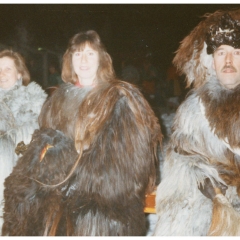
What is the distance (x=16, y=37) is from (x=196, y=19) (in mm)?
904

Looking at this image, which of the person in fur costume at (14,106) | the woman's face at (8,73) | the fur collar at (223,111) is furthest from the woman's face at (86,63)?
the fur collar at (223,111)

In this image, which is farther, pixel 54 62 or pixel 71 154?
pixel 54 62

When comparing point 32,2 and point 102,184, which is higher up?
point 32,2

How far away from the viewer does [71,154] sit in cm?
158

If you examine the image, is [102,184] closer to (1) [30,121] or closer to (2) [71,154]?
(2) [71,154]

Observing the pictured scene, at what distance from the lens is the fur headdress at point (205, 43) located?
1.58 meters

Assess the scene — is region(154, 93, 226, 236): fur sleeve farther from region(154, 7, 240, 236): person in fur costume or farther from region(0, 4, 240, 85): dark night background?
region(0, 4, 240, 85): dark night background

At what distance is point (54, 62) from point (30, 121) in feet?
1.08

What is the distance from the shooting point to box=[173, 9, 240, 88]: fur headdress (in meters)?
1.58

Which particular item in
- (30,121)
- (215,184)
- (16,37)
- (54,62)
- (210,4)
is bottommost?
(215,184)

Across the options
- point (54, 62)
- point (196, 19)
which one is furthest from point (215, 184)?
point (54, 62)

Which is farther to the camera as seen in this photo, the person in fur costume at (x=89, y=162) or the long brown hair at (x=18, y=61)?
the long brown hair at (x=18, y=61)

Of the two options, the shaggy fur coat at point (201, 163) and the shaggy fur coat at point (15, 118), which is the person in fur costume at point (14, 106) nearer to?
the shaggy fur coat at point (15, 118)

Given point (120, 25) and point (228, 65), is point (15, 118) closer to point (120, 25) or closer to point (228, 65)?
point (120, 25)
